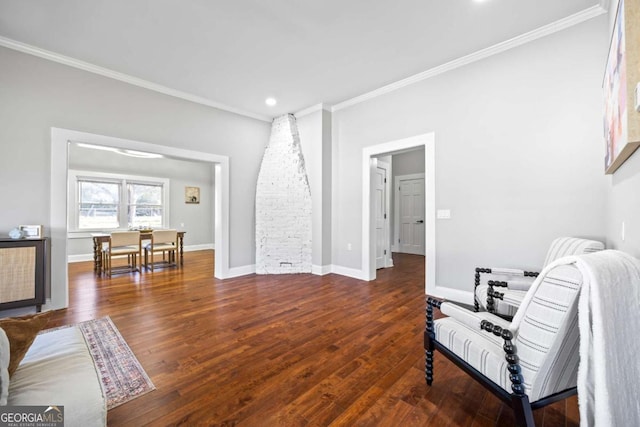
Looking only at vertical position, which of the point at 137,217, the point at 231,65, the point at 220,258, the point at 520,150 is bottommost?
the point at 220,258

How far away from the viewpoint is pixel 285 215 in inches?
202

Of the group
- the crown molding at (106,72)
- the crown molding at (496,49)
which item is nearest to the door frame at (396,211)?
the crown molding at (496,49)

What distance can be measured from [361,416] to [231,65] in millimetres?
3888

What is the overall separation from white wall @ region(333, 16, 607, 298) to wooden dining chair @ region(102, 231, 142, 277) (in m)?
5.26

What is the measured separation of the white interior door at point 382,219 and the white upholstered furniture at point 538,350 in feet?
13.1

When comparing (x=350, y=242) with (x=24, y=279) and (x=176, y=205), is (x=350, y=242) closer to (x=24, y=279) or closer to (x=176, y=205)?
(x=24, y=279)

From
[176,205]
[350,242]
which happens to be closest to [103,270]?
[176,205]

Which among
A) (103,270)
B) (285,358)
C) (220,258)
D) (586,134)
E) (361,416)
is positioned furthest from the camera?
(103,270)

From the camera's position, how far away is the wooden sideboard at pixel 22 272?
2.76 metres

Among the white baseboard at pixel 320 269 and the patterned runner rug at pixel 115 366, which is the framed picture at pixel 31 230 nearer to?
the patterned runner rug at pixel 115 366

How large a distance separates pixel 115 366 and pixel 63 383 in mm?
1295

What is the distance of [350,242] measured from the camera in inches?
188

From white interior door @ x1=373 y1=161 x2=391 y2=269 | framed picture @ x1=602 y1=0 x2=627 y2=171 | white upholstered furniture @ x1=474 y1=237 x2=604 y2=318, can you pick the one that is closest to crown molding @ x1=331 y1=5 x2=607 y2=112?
framed picture @ x1=602 y1=0 x2=627 y2=171

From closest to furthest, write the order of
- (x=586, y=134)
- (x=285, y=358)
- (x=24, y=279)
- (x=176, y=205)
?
(x=285, y=358), (x=586, y=134), (x=24, y=279), (x=176, y=205)
